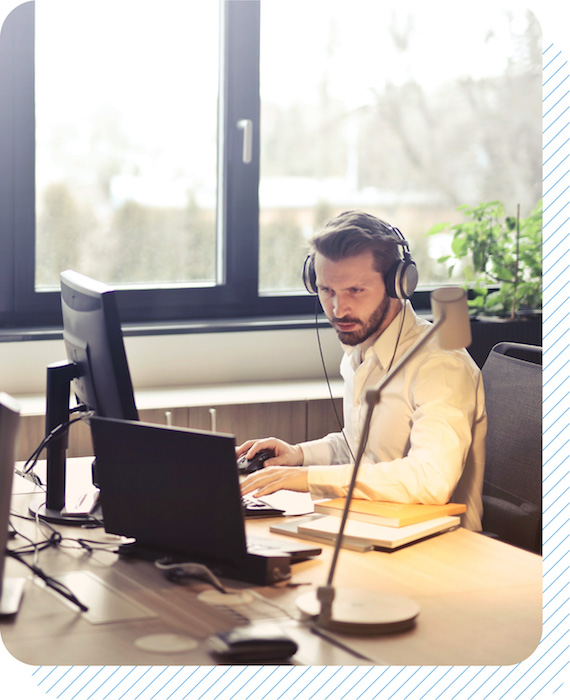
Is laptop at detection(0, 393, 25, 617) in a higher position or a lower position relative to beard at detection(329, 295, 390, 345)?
lower

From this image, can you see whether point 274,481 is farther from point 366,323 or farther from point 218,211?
point 218,211

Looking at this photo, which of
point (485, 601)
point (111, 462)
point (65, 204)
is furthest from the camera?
point (65, 204)

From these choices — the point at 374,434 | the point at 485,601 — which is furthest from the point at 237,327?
the point at 485,601

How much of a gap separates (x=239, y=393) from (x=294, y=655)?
70.8 inches

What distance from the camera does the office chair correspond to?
1.90 m

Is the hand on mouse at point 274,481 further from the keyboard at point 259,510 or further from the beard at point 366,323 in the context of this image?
the beard at point 366,323

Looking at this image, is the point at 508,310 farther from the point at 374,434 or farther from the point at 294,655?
the point at 294,655

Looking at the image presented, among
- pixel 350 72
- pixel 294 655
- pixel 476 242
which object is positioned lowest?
pixel 294 655

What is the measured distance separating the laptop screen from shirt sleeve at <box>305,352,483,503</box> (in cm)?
40

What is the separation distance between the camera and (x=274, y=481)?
1766 mm

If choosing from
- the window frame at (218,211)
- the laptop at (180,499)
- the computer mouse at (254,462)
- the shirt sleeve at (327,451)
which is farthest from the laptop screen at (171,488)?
the window frame at (218,211)

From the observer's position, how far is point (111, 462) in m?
1.48

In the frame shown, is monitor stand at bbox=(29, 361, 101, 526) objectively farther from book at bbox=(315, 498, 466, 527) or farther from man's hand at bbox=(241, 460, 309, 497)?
book at bbox=(315, 498, 466, 527)

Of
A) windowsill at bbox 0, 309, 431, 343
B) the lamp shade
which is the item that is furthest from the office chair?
windowsill at bbox 0, 309, 431, 343
